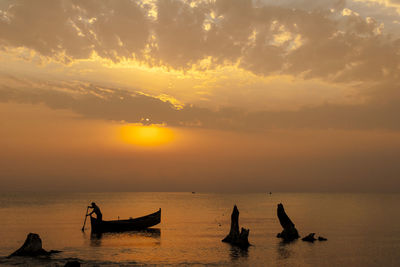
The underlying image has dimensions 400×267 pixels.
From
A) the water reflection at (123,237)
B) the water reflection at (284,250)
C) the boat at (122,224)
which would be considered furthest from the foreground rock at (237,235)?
the boat at (122,224)

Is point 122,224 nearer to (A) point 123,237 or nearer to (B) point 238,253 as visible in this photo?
(A) point 123,237

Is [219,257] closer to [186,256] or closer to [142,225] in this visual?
[186,256]

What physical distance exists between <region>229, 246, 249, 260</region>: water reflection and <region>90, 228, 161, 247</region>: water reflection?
11410 millimetres

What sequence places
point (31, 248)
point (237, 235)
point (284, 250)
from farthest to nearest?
point (237, 235) < point (284, 250) < point (31, 248)

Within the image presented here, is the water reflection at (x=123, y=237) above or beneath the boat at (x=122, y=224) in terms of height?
beneath

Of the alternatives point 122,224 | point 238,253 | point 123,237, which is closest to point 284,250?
point 238,253

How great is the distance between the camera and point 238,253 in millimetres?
42500

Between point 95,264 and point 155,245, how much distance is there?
14.8 m

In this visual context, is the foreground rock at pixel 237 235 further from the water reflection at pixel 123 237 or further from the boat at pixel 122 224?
the boat at pixel 122 224

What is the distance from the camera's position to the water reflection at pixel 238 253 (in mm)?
40688

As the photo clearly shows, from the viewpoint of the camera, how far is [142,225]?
208ft

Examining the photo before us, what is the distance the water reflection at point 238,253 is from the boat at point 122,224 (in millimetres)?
20926

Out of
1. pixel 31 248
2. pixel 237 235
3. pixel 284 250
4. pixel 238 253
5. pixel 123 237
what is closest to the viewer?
pixel 31 248

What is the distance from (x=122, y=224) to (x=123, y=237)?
508cm
